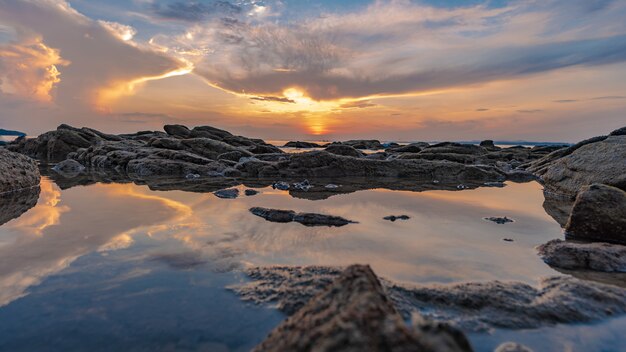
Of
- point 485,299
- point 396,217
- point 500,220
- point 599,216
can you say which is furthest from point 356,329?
point 500,220

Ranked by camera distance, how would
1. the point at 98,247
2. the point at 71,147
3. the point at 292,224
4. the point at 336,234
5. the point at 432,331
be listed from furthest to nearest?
the point at 71,147 < the point at 292,224 < the point at 336,234 < the point at 98,247 < the point at 432,331

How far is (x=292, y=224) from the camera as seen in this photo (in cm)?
484

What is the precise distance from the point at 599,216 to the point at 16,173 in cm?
1114

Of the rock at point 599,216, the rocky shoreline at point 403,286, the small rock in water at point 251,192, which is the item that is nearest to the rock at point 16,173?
the rocky shoreline at point 403,286

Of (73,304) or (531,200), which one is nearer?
(73,304)

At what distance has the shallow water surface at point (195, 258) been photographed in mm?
2168

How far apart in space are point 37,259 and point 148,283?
1.43 metres

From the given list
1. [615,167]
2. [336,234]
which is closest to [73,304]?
[336,234]

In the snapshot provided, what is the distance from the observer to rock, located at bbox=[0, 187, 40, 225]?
5466 millimetres

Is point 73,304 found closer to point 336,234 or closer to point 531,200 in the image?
point 336,234

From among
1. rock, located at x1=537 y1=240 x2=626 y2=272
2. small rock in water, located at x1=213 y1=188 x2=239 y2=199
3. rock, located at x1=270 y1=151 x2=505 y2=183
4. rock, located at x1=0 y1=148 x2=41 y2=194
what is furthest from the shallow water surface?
rock, located at x1=270 y1=151 x2=505 y2=183

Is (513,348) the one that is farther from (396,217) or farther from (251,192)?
(251,192)

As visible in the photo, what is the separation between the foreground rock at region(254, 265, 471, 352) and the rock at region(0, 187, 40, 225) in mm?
5409

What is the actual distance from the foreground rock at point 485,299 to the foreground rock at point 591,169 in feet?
19.3
